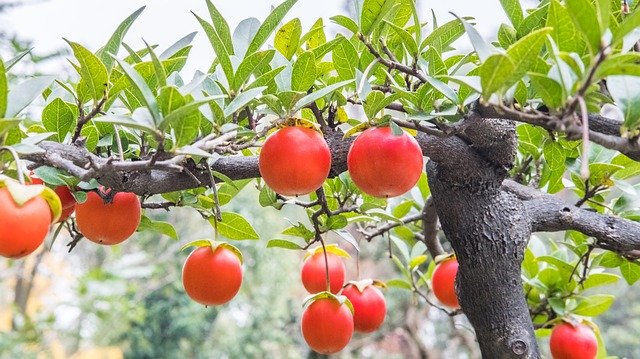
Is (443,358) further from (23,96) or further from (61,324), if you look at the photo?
(23,96)

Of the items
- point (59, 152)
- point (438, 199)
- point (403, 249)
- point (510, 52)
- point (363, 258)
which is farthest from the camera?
point (363, 258)

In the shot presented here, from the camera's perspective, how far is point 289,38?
62 cm

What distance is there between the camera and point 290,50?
0.62 meters

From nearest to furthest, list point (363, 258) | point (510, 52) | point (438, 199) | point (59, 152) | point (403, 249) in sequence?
point (510, 52) → point (59, 152) → point (438, 199) → point (403, 249) → point (363, 258)

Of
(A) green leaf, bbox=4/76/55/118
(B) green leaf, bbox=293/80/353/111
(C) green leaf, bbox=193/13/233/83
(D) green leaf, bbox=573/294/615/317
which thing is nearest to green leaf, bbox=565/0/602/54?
(B) green leaf, bbox=293/80/353/111

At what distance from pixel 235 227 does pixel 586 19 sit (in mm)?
517

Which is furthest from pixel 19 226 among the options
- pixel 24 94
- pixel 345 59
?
pixel 345 59

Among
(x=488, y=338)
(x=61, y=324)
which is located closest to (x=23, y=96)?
(x=488, y=338)

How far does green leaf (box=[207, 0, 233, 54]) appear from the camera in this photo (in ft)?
1.88

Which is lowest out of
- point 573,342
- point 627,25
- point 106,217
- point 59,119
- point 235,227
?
point 573,342

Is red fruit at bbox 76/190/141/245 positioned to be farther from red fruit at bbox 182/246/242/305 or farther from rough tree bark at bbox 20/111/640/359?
rough tree bark at bbox 20/111/640/359

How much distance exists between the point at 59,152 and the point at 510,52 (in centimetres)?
40

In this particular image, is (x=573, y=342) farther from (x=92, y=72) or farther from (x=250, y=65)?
(x=92, y=72)

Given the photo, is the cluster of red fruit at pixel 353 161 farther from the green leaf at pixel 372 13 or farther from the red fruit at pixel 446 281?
the red fruit at pixel 446 281
